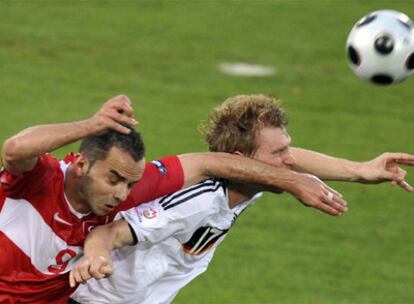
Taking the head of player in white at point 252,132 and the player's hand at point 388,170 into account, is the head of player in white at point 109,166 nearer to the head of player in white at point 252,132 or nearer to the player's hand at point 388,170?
the head of player in white at point 252,132

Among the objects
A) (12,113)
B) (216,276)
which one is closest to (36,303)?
(216,276)

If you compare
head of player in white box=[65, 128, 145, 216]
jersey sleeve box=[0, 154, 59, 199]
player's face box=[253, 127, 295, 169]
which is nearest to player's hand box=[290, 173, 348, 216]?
player's face box=[253, 127, 295, 169]

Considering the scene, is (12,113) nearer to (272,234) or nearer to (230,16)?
(272,234)

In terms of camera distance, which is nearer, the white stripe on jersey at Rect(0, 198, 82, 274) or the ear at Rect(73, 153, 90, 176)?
the ear at Rect(73, 153, 90, 176)

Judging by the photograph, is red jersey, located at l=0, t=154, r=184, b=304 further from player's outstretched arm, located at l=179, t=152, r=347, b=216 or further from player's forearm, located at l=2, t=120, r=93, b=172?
player's forearm, located at l=2, t=120, r=93, b=172

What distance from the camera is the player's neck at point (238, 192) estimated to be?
811 cm

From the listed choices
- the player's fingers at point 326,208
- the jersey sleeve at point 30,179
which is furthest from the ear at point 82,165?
the player's fingers at point 326,208

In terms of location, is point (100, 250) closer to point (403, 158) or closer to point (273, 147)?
point (273, 147)

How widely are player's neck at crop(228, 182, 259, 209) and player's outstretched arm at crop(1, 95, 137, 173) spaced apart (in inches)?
51.9

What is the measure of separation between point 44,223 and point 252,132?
1515 millimetres

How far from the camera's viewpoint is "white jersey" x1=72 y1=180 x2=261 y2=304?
7789mm

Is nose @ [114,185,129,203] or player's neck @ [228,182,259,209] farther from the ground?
nose @ [114,185,129,203]

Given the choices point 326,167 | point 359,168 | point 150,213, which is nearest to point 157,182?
point 150,213

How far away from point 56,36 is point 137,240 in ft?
46.2
